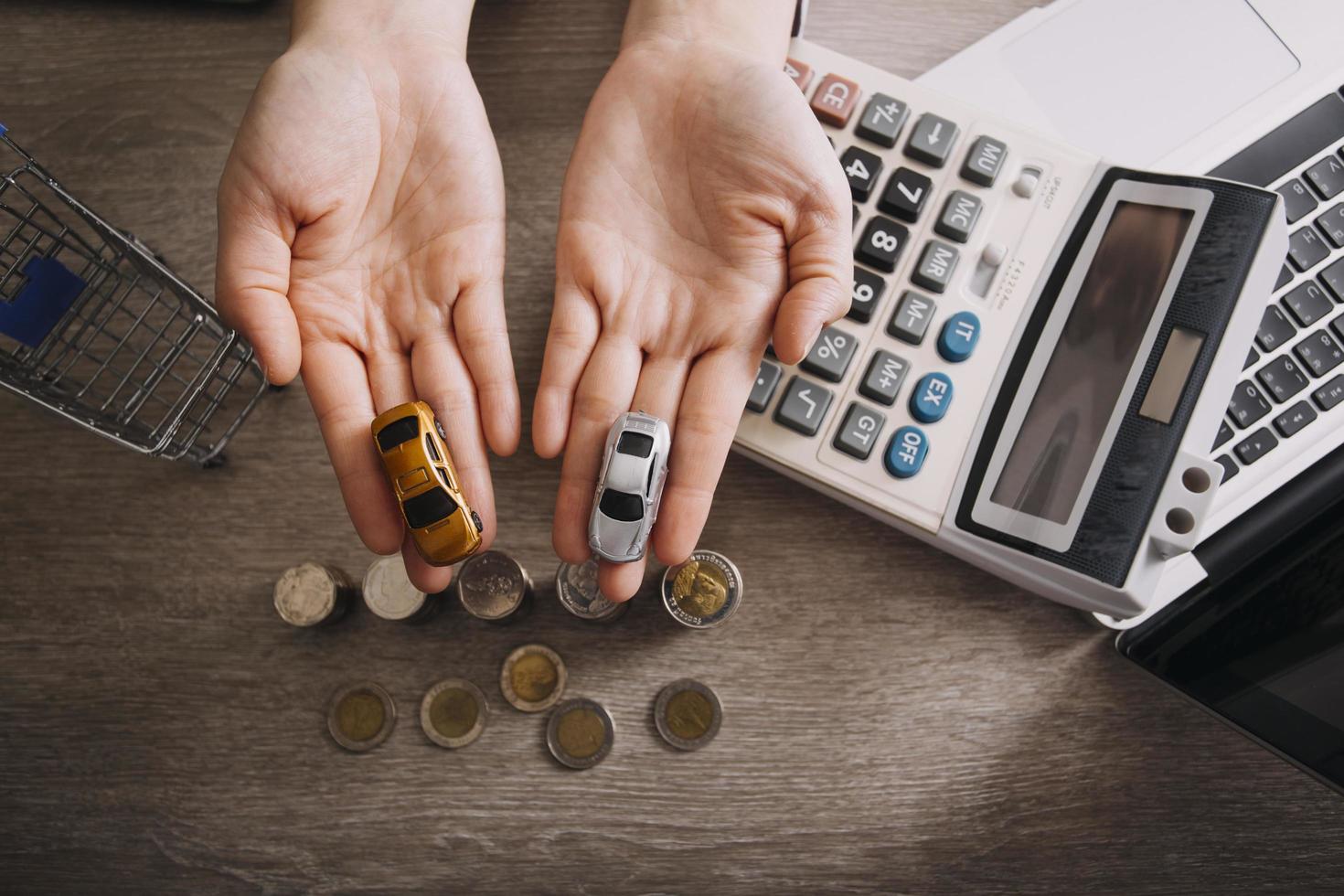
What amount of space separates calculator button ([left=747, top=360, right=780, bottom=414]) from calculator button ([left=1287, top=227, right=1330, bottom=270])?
22.4 inches

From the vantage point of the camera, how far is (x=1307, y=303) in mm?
847

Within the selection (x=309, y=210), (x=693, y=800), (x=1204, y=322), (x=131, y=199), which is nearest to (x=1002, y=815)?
(x=693, y=800)

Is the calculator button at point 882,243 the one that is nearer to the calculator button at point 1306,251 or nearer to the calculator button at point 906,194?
the calculator button at point 906,194

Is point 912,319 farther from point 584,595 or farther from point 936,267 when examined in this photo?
point 584,595

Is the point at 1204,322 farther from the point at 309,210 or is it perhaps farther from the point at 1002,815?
the point at 309,210

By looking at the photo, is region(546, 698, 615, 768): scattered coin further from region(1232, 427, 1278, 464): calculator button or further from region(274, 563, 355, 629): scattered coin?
region(1232, 427, 1278, 464): calculator button

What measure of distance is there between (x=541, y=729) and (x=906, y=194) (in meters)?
0.74

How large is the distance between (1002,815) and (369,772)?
0.71m

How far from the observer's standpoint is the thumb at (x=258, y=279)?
0.76 metres

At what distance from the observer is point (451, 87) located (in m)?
0.95

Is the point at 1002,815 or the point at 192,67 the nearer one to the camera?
the point at 1002,815

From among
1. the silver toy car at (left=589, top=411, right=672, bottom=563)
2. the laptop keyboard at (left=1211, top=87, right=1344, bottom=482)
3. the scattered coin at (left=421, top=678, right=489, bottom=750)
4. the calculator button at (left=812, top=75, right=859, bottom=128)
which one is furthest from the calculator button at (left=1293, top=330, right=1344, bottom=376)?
the scattered coin at (left=421, top=678, right=489, bottom=750)

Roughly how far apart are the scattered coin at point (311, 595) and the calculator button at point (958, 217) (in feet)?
2.61

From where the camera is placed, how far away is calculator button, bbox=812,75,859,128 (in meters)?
0.92
